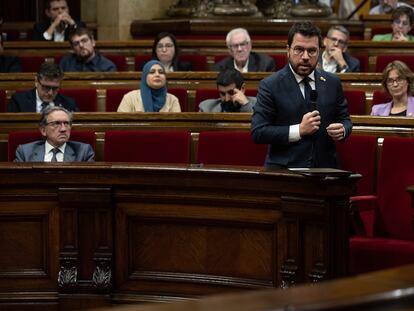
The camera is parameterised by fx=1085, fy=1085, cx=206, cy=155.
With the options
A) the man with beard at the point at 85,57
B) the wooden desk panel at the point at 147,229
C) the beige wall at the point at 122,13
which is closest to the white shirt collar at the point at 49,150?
the wooden desk panel at the point at 147,229

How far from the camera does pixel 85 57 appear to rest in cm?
709

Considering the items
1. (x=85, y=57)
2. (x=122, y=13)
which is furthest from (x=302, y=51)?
(x=122, y=13)

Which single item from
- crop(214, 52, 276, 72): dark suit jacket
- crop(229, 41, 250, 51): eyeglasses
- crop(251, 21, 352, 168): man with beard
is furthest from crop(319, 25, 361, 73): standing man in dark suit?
crop(251, 21, 352, 168): man with beard

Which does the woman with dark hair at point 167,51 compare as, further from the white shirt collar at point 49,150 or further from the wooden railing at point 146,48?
the white shirt collar at point 49,150

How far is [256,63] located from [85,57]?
1124 millimetres

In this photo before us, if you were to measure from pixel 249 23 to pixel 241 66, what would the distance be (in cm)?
204

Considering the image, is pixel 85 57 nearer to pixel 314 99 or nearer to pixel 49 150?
pixel 49 150

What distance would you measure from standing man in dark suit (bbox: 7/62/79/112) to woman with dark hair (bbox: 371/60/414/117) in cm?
170

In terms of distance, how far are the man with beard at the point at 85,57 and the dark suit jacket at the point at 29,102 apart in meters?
1.08

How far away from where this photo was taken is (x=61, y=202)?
408 centimetres

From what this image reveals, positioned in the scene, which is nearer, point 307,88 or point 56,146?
point 307,88

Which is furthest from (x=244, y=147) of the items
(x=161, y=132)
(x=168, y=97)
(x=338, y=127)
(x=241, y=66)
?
(x=241, y=66)

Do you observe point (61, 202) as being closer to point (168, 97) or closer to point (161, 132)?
point (161, 132)

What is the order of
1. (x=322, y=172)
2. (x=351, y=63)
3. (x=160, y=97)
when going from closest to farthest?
(x=322, y=172), (x=160, y=97), (x=351, y=63)
